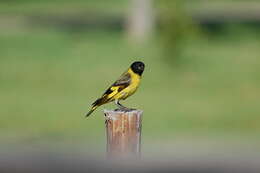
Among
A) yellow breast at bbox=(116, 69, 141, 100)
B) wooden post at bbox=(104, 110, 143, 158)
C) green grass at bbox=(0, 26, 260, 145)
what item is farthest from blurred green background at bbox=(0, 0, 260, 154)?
wooden post at bbox=(104, 110, 143, 158)

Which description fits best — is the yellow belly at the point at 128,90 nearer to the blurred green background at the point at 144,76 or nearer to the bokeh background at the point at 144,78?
the bokeh background at the point at 144,78

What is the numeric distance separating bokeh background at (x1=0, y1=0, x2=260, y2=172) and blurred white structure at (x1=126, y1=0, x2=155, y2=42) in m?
0.05

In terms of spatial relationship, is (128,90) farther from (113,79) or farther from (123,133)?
(113,79)

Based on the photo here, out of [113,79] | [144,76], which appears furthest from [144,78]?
[113,79]

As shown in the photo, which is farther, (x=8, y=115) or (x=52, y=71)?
(x=52, y=71)

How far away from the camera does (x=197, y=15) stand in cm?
4144

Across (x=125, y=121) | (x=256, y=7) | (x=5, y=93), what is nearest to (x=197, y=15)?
(x=256, y=7)

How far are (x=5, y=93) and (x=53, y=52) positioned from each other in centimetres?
741

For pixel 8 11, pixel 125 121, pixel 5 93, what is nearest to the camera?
pixel 125 121

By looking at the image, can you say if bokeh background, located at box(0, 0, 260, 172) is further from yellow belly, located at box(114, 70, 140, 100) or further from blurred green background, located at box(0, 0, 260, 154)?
yellow belly, located at box(114, 70, 140, 100)

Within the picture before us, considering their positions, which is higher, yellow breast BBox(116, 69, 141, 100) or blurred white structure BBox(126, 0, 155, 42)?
blurred white structure BBox(126, 0, 155, 42)

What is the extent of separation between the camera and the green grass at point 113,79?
1595 cm

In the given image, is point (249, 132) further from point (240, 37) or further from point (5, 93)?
point (240, 37)

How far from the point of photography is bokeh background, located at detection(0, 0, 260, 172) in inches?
581
